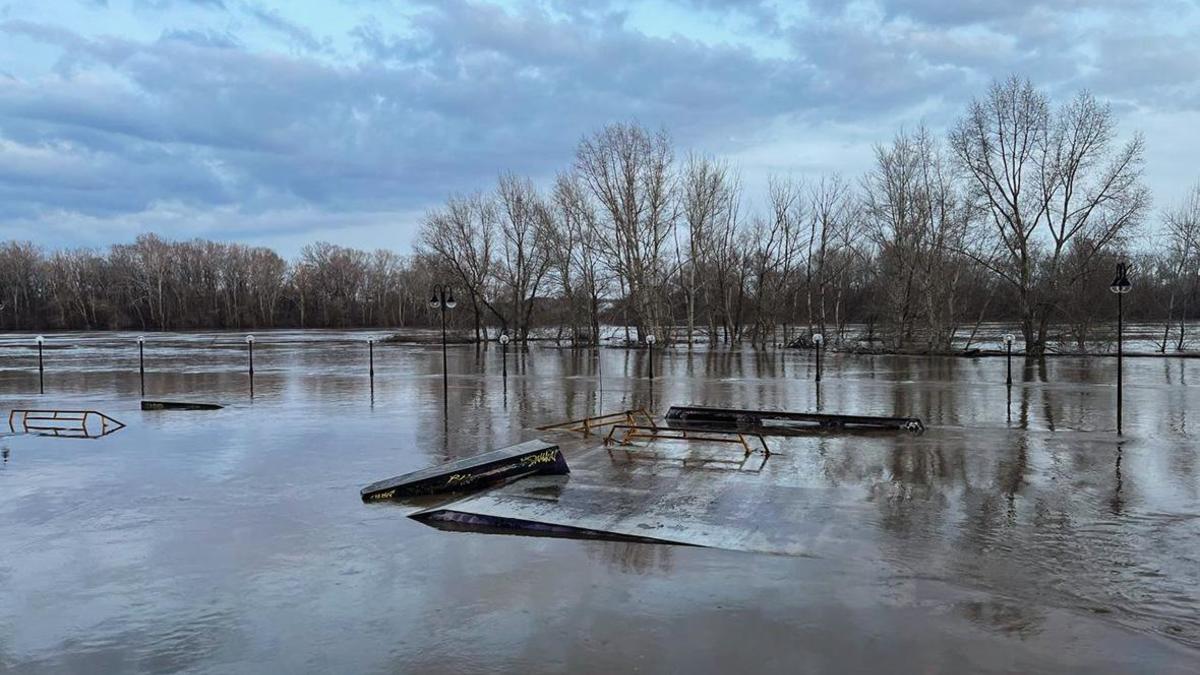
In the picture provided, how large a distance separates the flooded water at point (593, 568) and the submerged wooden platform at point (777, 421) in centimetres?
63

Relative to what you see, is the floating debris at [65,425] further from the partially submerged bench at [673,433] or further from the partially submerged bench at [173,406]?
the partially submerged bench at [673,433]

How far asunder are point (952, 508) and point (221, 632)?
636 cm

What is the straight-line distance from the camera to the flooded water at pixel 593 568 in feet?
14.6

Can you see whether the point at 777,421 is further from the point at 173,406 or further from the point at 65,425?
the point at 65,425

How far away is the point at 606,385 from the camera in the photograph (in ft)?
71.0

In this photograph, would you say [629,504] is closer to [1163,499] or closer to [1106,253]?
[1163,499]

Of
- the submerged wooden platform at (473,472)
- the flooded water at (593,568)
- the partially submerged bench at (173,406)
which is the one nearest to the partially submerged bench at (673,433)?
the flooded water at (593,568)

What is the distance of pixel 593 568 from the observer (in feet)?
19.3

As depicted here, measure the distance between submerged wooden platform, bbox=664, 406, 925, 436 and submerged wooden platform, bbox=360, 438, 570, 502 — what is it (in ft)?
15.2

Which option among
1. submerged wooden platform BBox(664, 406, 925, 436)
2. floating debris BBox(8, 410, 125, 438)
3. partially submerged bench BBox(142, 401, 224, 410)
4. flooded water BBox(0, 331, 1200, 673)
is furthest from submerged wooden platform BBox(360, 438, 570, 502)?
partially submerged bench BBox(142, 401, 224, 410)

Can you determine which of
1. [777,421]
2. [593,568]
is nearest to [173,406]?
[777,421]

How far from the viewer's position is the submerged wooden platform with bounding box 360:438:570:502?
26.8ft

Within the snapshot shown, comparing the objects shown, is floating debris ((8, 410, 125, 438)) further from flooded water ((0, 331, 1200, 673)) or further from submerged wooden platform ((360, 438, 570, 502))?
submerged wooden platform ((360, 438, 570, 502))

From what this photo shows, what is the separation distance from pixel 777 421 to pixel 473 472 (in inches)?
261
